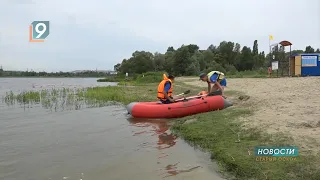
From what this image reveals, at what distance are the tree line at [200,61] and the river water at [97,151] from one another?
1923 inches

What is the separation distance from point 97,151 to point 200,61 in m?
61.6

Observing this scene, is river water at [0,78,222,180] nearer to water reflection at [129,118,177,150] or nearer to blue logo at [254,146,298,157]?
water reflection at [129,118,177,150]

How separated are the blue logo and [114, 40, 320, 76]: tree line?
5254cm

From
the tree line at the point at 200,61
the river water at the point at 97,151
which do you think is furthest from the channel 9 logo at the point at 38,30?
the tree line at the point at 200,61

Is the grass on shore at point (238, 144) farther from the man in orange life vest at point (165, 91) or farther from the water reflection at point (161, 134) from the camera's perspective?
the man in orange life vest at point (165, 91)

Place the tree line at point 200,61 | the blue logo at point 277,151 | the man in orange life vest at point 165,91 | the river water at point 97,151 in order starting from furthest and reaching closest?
1. the tree line at point 200,61
2. the man in orange life vest at point 165,91
3. the river water at point 97,151
4. the blue logo at point 277,151

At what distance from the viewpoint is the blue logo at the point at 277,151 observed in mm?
5367

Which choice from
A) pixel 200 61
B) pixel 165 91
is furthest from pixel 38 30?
pixel 200 61

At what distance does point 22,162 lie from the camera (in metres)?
6.84

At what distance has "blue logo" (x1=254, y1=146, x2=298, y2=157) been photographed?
5.37 meters

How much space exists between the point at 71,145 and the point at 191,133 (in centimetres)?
341

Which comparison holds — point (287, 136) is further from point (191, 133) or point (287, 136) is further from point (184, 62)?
point (184, 62)

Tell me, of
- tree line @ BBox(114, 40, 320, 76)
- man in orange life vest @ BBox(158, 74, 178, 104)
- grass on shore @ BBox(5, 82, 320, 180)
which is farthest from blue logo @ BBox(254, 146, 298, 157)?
tree line @ BBox(114, 40, 320, 76)

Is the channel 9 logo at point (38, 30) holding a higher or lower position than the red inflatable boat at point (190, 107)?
higher
